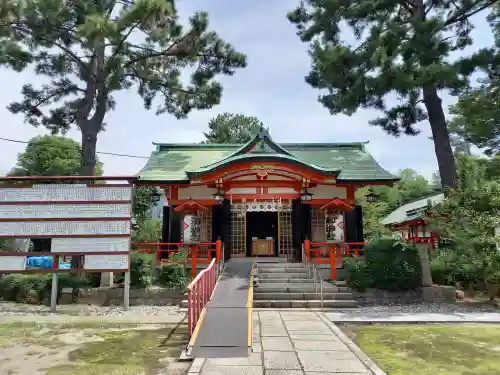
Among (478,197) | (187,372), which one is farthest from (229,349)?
(478,197)

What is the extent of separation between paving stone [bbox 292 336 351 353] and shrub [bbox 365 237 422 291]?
565 cm

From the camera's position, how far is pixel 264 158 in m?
14.5

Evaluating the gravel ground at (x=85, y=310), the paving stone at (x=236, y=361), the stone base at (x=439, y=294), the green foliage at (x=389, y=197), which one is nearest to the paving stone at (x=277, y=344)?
the paving stone at (x=236, y=361)

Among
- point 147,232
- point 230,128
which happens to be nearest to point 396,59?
point 147,232

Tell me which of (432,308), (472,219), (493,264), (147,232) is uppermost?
(147,232)

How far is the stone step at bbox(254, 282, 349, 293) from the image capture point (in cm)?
1174

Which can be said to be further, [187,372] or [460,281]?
[460,281]

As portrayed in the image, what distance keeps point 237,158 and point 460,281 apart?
8.77 m

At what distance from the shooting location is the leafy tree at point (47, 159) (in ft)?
92.6

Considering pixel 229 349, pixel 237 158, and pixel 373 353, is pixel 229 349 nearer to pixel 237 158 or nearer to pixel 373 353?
pixel 373 353

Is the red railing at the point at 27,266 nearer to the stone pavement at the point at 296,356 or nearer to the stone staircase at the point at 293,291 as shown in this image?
the stone staircase at the point at 293,291

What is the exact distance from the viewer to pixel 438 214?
12.3 metres

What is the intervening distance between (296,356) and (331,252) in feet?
23.7

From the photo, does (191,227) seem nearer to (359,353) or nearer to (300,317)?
(300,317)
